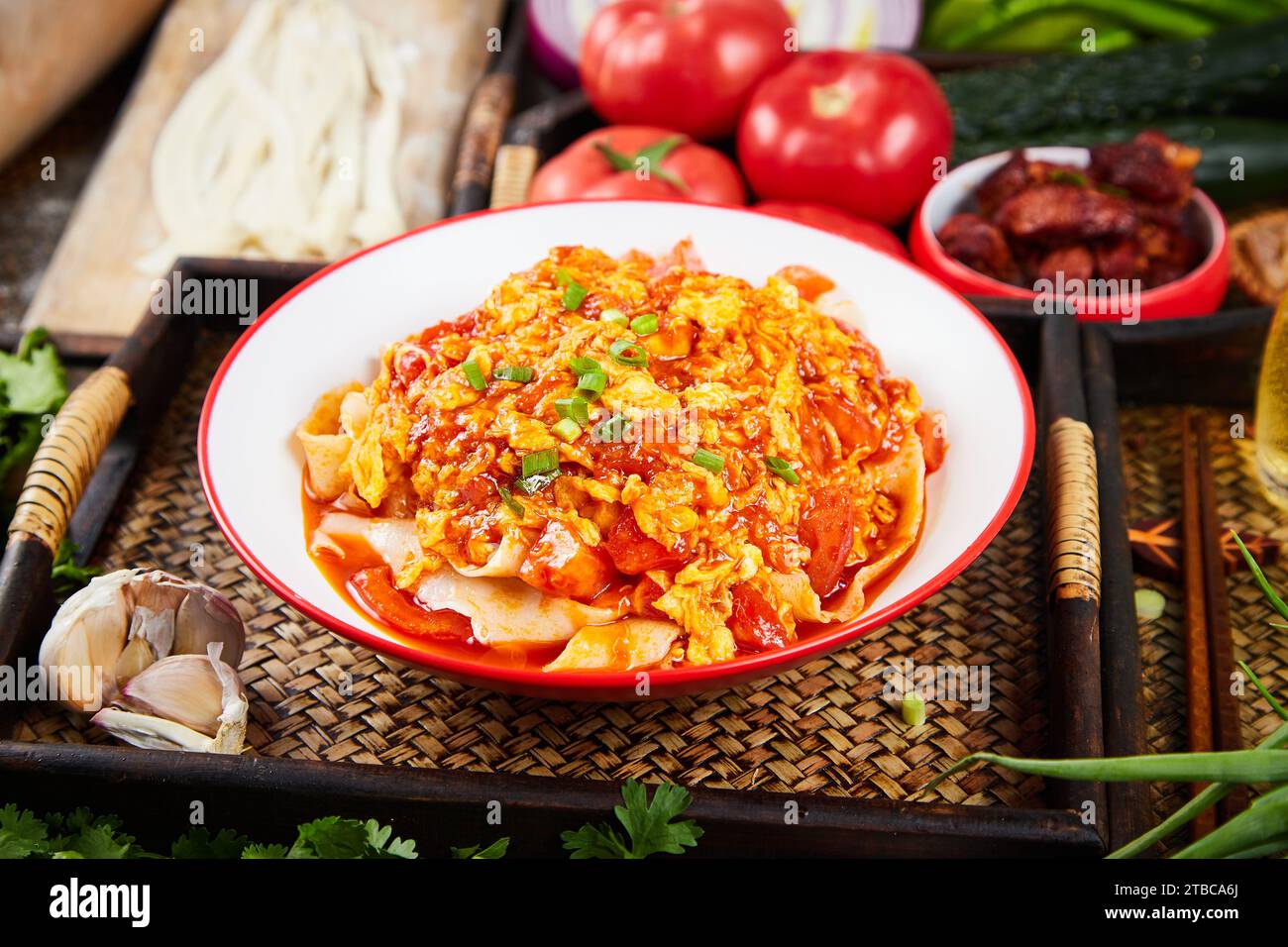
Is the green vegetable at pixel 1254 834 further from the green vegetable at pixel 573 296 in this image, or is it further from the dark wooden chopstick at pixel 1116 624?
the green vegetable at pixel 573 296

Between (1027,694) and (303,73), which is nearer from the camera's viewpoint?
(1027,694)

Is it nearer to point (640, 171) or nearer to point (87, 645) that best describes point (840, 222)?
point (640, 171)

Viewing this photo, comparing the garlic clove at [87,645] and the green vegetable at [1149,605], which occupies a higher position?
the green vegetable at [1149,605]

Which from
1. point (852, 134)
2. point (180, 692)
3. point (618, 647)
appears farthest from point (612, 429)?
point (852, 134)

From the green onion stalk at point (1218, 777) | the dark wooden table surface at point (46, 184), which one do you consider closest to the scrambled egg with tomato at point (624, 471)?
the green onion stalk at point (1218, 777)

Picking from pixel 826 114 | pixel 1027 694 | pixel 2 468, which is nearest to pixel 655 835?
pixel 1027 694

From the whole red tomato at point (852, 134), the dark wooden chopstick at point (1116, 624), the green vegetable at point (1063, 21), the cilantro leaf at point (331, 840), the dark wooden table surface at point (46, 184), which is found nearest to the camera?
the cilantro leaf at point (331, 840)
